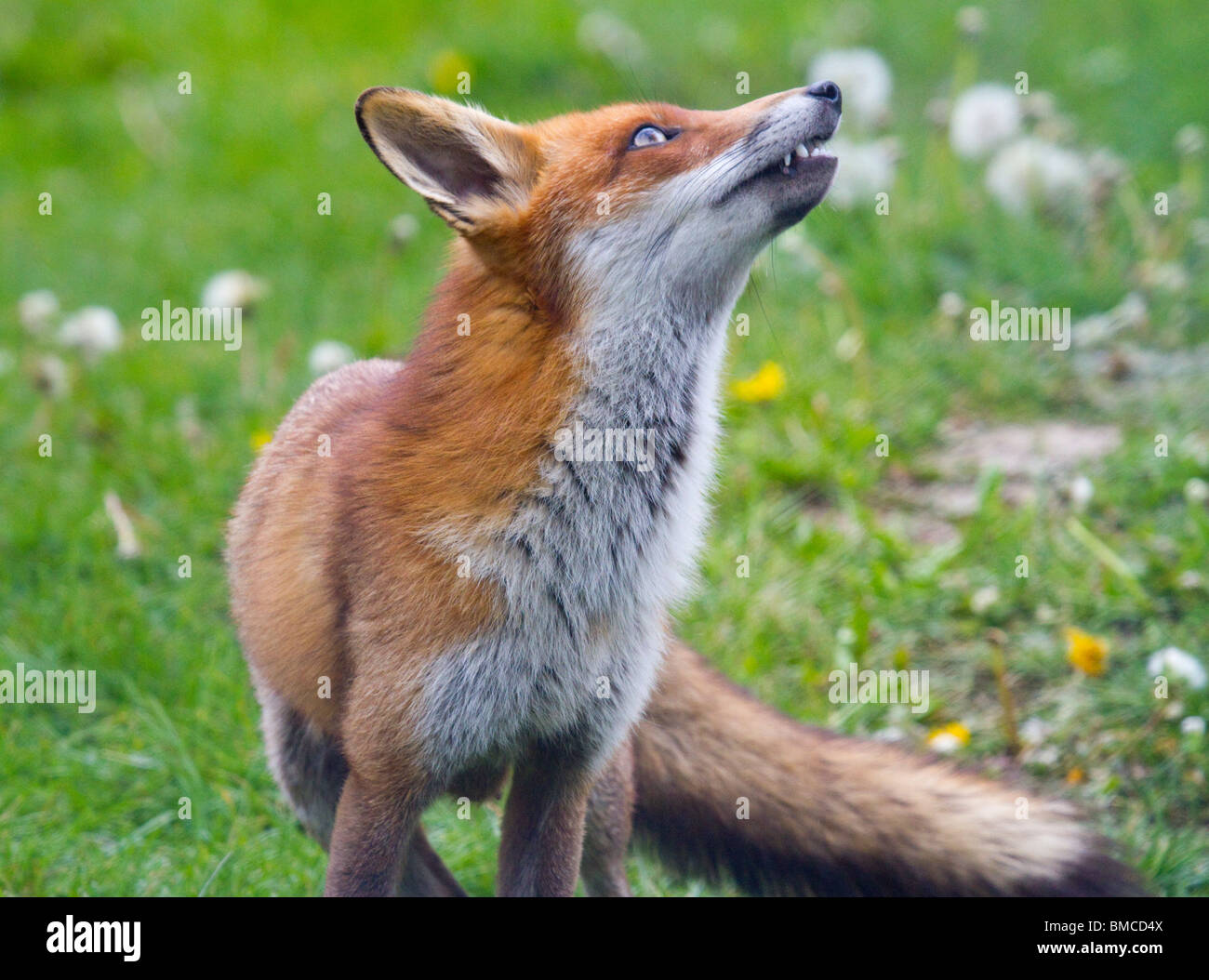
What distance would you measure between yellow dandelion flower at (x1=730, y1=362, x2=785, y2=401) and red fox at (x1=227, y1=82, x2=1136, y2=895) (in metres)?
2.79

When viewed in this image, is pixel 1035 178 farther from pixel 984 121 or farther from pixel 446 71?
pixel 446 71

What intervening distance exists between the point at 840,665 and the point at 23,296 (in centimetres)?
588

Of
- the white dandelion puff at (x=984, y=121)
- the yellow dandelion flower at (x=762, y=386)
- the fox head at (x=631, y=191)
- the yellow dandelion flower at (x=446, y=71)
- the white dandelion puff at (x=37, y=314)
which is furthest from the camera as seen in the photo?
the yellow dandelion flower at (x=446, y=71)

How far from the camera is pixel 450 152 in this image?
11.1ft

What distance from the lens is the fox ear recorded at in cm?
321

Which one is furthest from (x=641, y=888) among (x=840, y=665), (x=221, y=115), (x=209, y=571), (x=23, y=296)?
(x=221, y=115)

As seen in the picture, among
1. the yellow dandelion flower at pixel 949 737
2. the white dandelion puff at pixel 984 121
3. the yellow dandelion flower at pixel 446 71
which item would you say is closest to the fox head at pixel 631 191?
the yellow dandelion flower at pixel 949 737

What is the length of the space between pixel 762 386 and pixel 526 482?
10.7ft

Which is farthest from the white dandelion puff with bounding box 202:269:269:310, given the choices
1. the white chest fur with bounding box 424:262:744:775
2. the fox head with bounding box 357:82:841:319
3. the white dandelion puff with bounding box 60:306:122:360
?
the white chest fur with bounding box 424:262:744:775

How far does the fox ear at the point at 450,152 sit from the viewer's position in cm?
321

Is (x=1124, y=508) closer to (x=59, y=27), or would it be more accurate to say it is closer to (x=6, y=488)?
(x=6, y=488)

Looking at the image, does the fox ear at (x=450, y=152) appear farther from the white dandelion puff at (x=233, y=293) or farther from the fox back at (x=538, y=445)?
the white dandelion puff at (x=233, y=293)

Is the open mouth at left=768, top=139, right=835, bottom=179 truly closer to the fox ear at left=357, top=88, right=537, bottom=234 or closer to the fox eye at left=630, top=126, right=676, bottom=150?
the fox eye at left=630, top=126, right=676, bottom=150

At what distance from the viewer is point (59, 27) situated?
37.3 feet
